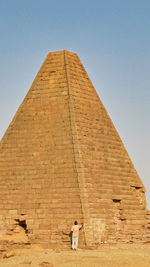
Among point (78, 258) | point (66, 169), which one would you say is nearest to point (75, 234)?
point (78, 258)

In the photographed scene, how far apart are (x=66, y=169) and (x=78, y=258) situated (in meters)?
3.93

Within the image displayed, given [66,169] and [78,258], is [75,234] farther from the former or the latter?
[66,169]

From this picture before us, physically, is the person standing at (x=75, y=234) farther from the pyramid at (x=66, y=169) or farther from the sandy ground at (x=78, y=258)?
the pyramid at (x=66, y=169)

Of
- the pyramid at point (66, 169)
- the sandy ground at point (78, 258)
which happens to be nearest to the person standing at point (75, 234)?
the sandy ground at point (78, 258)

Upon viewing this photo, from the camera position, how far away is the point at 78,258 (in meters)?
16.3

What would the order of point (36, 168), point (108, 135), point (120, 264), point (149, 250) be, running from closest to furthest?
point (120, 264), point (149, 250), point (36, 168), point (108, 135)

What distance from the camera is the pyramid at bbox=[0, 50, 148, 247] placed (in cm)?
1852

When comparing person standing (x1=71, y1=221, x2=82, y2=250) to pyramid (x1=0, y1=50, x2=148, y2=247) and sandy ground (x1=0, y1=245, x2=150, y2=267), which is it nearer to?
sandy ground (x1=0, y1=245, x2=150, y2=267)

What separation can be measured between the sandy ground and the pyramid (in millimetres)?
720

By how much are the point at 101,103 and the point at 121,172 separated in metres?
3.37

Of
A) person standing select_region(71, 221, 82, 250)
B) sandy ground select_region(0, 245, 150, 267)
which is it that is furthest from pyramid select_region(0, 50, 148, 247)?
sandy ground select_region(0, 245, 150, 267)

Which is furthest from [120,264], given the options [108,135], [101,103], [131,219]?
[101,103]

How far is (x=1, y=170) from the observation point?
2012cm

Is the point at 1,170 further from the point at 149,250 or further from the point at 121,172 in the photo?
the point at 149,250
